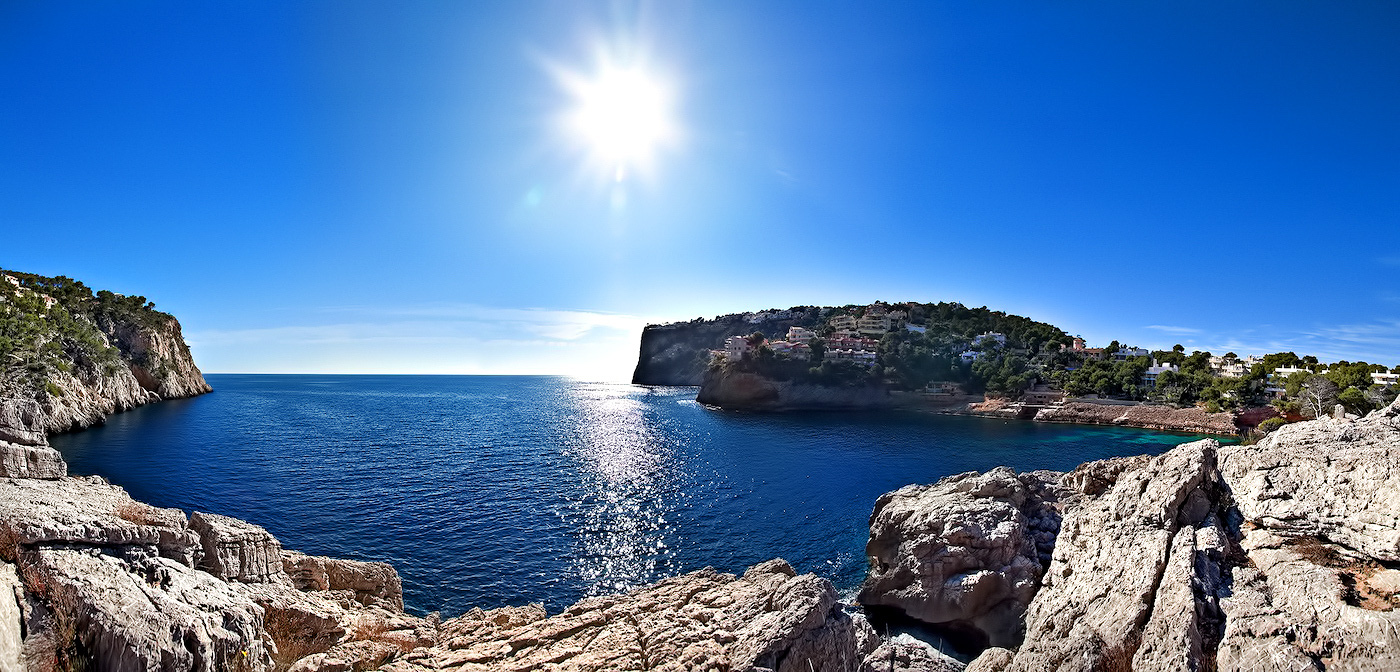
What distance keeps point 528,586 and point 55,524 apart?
12.3m

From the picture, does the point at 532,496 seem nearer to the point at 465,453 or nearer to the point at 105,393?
the point at 465,453

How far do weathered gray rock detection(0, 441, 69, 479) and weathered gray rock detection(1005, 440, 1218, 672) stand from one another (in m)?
29.7

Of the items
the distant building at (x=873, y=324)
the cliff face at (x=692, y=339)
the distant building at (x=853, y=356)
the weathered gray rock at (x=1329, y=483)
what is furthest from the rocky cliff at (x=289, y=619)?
the cliff face at (x=692, y=339)

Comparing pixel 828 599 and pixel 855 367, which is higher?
pixel 855 367

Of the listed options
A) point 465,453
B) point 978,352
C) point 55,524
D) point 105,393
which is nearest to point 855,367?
point 978,352

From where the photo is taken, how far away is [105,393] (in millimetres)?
57062

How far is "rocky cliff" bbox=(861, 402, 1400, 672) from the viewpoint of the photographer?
8.39 metres

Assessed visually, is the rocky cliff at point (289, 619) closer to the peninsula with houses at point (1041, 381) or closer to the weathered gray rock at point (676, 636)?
the weathered gray rock at point (676, 636)

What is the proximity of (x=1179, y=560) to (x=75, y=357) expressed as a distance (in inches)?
3344

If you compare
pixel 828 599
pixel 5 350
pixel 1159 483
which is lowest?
pixel 828 599

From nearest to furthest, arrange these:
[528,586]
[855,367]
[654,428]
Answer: [528,586], [654,428], [855,367]

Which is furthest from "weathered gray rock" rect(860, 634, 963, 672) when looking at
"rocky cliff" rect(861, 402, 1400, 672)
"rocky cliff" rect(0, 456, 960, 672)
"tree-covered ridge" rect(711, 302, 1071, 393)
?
"tree-covered ridge" rect(711, 302, 1071, 393)

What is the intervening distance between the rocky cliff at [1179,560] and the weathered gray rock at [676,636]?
299 cm

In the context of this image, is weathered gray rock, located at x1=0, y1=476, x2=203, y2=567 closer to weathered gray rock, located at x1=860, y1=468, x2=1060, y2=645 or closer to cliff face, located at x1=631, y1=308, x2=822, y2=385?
weathered gray rock, located at x1=860, y1=468, x2=1060, y2=645
